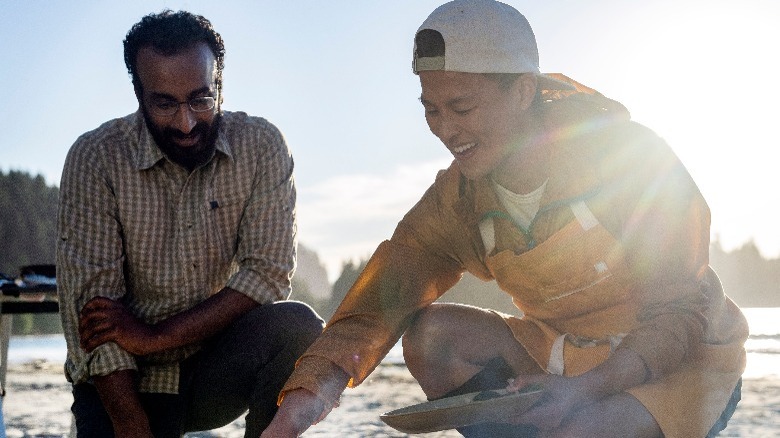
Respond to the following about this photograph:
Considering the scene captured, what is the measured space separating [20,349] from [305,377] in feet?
33.6

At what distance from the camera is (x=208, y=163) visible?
121 inches

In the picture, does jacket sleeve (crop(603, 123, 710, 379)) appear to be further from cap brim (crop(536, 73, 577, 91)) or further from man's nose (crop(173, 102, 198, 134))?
man's nose (crop(173, 102, 198, 134))

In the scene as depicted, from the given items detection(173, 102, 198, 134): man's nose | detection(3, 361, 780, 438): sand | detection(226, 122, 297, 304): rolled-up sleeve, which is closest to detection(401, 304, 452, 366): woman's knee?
detection(226, 122, 297, 304): rolled-up sleeve

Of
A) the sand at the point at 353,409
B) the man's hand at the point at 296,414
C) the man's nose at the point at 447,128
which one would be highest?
the man's nose at the point at 447,128

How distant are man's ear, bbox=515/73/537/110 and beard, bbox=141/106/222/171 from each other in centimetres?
97

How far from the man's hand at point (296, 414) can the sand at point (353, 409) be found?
71.0 inches

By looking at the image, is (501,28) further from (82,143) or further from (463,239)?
(82,143)

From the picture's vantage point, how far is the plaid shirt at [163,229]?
2.96m

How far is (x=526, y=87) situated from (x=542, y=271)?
0.49 m

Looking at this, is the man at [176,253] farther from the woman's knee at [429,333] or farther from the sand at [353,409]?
the sand at [353,409]

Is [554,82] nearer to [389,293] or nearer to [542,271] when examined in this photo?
[542,271]

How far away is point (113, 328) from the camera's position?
112 inches

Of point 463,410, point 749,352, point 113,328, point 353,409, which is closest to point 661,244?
point 463,410

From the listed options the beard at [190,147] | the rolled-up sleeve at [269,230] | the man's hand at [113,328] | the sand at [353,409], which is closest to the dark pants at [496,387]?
the rolled-up sleeve at [269,230]
